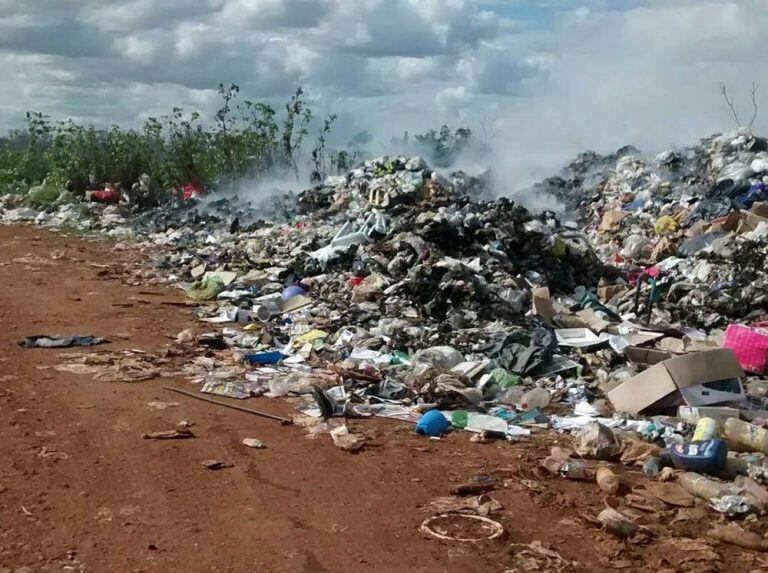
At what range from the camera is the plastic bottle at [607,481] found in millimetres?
3836

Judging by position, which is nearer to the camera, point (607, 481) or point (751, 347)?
point (607, 481)

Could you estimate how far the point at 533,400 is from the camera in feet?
17.2

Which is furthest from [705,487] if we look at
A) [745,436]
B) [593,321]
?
[593,321]

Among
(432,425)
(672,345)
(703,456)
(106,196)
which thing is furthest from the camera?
(106,196)

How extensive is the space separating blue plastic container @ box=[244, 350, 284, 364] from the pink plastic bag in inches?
133

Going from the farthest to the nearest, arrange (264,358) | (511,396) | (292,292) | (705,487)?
1. (292,292)
2. (264,358)
3. (511,396)
4. (705,487)

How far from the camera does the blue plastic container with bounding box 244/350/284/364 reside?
6.02 metres

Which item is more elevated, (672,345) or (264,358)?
(672,345)

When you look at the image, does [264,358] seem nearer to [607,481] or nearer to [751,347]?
[607,481]

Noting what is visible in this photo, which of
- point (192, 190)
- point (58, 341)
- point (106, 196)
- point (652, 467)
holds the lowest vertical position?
point (652, 467)

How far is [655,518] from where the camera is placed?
358cm

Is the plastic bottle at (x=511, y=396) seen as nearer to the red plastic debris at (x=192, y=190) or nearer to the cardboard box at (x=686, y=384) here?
the cardboard box at (x=686, y=384)

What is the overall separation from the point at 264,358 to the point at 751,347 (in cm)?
358

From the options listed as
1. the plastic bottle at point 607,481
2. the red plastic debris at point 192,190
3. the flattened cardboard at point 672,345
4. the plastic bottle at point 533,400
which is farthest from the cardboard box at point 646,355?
the red plastic debris at point 192,190
